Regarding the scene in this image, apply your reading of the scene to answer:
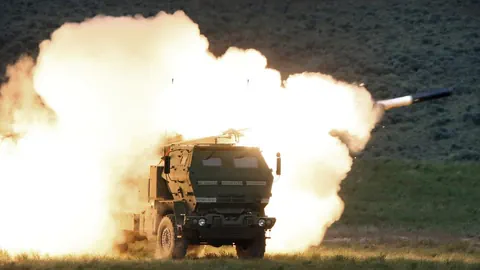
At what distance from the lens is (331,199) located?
37.5 m

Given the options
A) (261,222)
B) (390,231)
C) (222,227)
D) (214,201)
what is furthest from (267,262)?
(390,231)

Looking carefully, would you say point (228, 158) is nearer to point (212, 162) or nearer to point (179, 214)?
point (212, 162)

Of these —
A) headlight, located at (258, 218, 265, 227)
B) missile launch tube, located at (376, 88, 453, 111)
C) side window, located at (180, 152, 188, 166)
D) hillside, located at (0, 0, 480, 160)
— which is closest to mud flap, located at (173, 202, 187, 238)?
side window, located at (180, 152, 188, 166)

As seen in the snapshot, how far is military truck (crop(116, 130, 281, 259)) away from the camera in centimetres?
3084

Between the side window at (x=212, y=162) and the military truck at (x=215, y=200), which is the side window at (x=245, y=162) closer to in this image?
the military truck at (x=215, y=200)

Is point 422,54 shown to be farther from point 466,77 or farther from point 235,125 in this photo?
point 235,125

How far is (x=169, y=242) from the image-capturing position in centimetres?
3139

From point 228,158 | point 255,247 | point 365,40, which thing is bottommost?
point 255,247

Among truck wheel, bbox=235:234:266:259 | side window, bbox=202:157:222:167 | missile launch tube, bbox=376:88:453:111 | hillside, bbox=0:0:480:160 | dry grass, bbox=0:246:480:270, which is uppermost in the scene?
hillside, bbox=0:0:480:160

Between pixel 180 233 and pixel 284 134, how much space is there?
583cm

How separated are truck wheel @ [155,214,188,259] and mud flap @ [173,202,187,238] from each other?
0.16 meters

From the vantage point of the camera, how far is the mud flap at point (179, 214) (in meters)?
30.9

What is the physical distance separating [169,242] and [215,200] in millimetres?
1692

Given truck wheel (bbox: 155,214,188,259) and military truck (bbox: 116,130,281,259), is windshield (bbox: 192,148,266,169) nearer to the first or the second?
military truck (bbox: 116,130,281,259)
